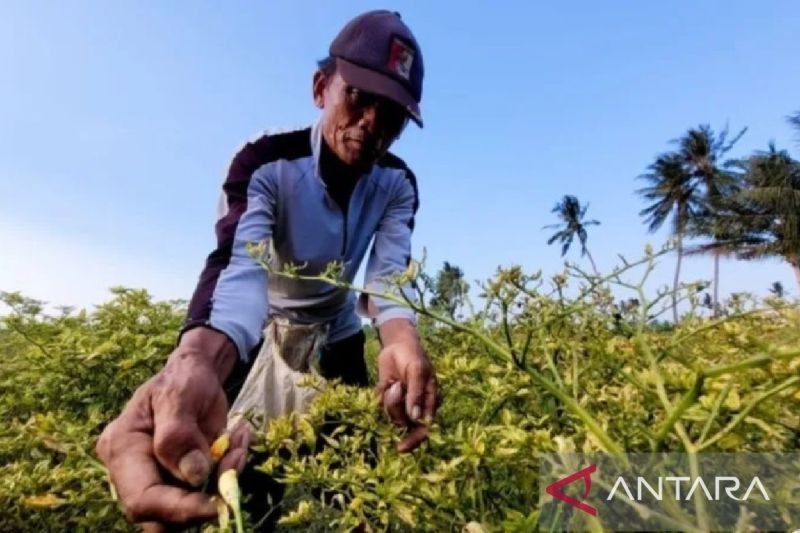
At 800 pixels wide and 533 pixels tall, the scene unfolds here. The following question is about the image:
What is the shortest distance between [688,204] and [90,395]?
37.3 m

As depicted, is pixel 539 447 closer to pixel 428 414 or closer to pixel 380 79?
pixel 428 414

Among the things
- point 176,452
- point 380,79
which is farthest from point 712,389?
point 380,79

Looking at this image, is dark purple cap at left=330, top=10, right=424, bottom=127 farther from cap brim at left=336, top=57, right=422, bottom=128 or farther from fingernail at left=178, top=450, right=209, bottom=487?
fingernail at left=178, top=450, right=209, bottom=487

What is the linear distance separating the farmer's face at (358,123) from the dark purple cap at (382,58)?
0.07 ft

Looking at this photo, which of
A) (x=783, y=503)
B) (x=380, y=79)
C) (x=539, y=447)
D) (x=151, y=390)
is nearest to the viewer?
(x=783, y=503)

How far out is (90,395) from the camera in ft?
6.27

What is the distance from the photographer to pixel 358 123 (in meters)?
1.54

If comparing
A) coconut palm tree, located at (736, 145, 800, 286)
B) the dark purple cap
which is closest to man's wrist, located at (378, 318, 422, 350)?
the dark purple cap

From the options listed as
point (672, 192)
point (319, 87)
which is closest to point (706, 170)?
point (672, 192)

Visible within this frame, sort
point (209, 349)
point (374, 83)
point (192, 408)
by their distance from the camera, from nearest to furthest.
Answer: point (192, 408)
point (209, 349)
point (374, 83)

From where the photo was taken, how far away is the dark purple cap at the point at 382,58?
151cm

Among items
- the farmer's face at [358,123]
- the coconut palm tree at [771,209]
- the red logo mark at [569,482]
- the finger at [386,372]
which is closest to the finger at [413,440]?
the finger at [386,372]

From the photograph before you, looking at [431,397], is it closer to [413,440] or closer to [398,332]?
[413,440]

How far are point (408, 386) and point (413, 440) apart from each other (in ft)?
0.55
